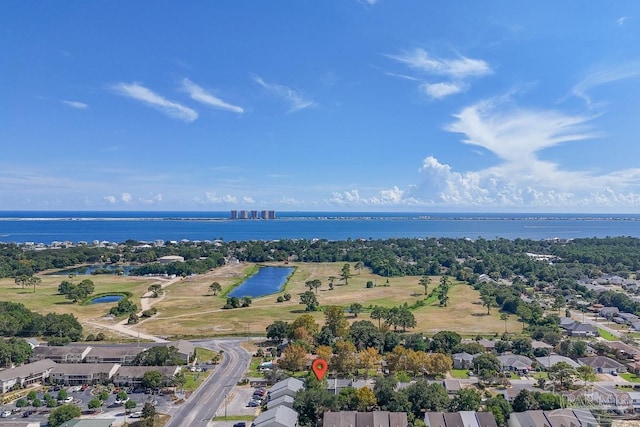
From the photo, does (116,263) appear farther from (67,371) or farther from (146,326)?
(67,371)

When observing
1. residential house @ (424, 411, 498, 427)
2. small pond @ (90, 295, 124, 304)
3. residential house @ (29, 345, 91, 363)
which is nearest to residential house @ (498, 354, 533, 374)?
residential house @ (424, 411, 498, 427)

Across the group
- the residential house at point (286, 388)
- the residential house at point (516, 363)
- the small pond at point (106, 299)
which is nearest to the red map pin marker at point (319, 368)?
the residential house at point (286, 388)

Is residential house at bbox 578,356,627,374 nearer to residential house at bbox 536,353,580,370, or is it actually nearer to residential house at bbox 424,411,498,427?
residential house at bbox 536,353,580,370

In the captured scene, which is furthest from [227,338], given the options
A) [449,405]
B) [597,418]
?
[597,418]

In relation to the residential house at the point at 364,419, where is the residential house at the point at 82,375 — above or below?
below

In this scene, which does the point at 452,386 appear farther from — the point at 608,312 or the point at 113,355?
the point at 608,312

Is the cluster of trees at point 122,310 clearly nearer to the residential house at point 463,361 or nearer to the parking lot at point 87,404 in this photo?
the parking lot at point 87,404
